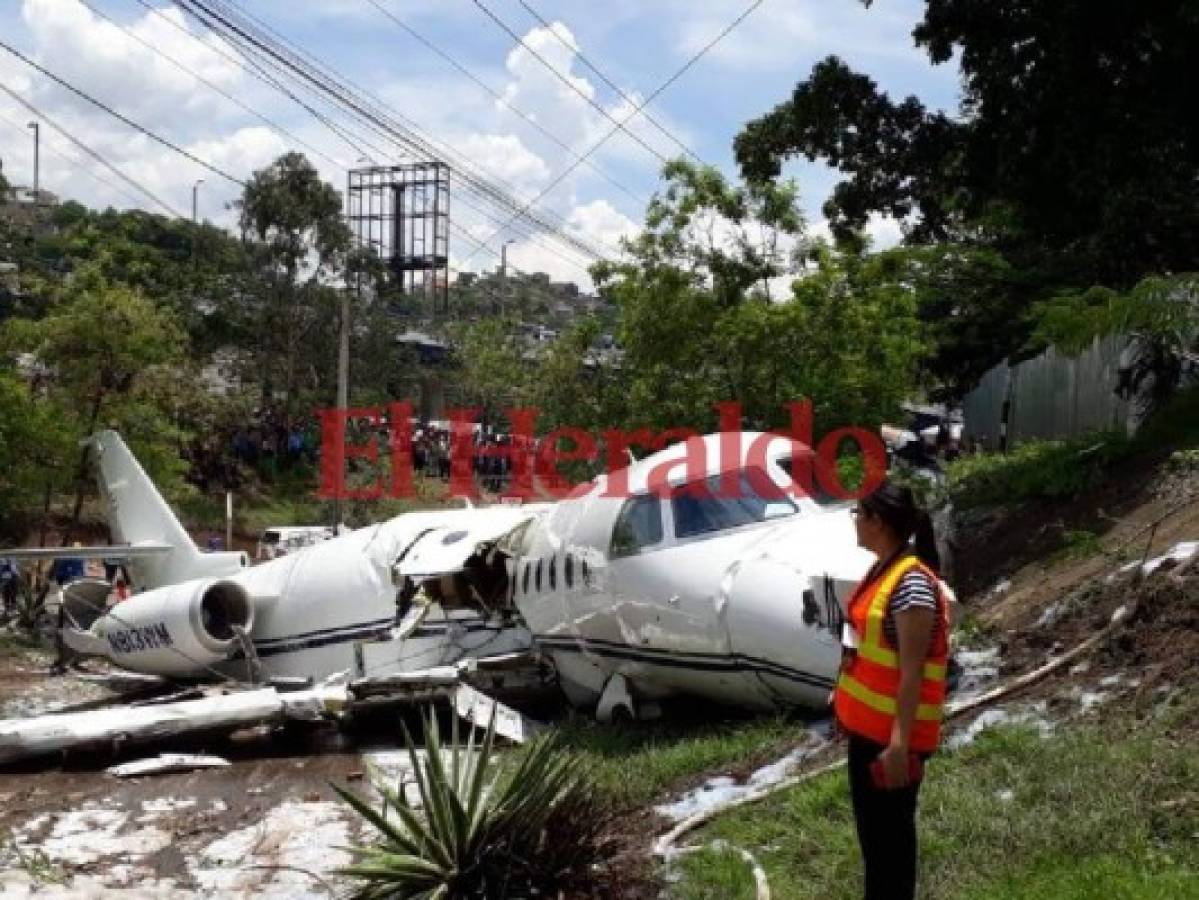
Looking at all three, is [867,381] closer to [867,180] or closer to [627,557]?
[867,180]

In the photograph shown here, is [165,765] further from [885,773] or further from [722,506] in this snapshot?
[885,773]

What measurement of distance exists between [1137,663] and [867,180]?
967 centimetres

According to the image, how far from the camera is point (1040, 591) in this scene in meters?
10.0

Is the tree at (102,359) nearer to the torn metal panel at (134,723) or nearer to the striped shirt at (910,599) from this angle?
the torn metal panel at (134,723)

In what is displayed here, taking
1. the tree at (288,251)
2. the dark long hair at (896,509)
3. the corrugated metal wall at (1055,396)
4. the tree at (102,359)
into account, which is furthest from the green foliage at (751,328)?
the tree at (288,251)

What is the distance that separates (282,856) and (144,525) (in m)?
11.2

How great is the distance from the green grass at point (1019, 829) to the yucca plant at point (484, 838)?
0.62m

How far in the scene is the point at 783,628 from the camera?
8867 millimetres

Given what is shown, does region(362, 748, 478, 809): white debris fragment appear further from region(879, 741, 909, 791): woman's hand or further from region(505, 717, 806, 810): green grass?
region(879, 741, 909, 791): woman's hand

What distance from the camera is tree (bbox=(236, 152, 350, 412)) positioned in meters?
42.6

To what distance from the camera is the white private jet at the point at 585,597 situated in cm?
918

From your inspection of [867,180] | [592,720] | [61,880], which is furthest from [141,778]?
[867,180]

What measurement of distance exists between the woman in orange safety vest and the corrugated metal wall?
1005 cm

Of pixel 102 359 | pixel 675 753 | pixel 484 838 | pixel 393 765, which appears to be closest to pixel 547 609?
pixel 393 765
